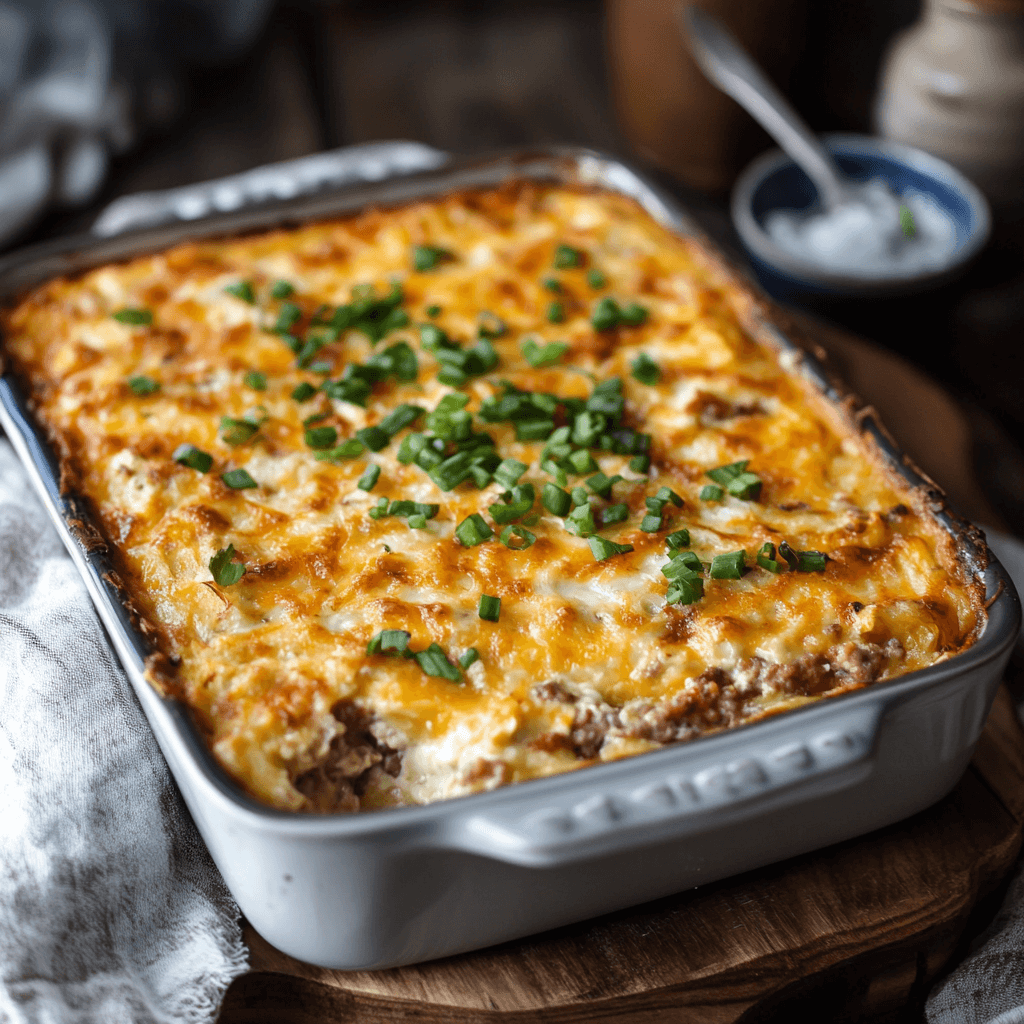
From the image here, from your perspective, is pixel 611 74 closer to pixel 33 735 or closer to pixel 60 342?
pixel 60 342

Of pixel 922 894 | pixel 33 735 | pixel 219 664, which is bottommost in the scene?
pixel 922 894

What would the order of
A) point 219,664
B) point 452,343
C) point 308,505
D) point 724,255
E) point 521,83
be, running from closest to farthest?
point 219,664, point 308,505, point 452,343, point 724,255, point 521,83

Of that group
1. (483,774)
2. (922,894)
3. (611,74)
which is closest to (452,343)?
(483,774)

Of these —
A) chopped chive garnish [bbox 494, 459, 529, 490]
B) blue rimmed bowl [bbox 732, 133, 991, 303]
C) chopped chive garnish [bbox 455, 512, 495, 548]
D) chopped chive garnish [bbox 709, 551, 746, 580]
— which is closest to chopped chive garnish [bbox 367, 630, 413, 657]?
chopped chive garnish [bbox 455, 512, 495, 548]

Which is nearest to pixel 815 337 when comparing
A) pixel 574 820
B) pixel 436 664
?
pixel 436 664

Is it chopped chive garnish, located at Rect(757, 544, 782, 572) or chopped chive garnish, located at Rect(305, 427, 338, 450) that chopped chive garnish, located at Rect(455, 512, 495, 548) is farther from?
chopped chive garnish, located at Rect(757, 544, 782, 572)

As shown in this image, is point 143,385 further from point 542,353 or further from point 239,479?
point 542,353
